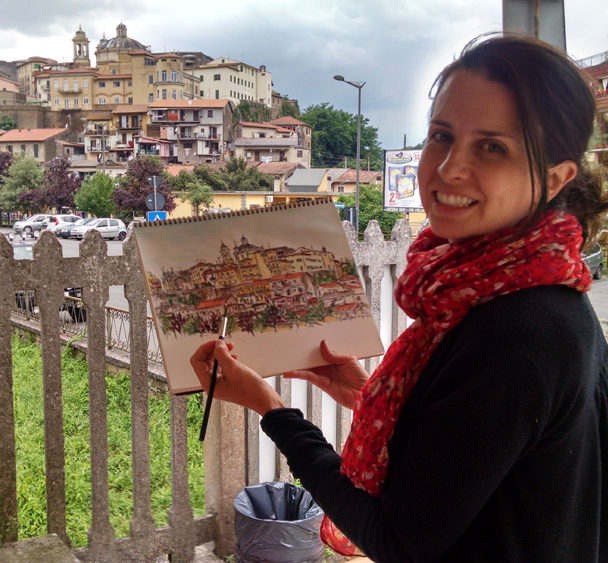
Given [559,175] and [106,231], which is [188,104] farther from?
[559,175]

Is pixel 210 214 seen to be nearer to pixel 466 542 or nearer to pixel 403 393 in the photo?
pixel 403 393

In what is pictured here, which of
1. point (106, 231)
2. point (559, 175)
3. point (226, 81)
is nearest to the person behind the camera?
point (559, 175)

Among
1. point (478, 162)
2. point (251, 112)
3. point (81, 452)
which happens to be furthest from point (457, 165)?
point (251, 112)

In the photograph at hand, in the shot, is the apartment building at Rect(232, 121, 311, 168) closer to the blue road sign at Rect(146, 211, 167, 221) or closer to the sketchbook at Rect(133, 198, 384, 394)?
the blue road sign at Rect(146, 211, 167, 221)

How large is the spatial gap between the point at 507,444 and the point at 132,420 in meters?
1.47

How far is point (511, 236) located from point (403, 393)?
0.22m

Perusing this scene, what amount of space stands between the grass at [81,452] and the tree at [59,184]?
4.14ft

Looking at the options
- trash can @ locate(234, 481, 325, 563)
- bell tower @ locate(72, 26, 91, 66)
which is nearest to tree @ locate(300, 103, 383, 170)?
bell tower @ locate(72, 26, 91, 66)

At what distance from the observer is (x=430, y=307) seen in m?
0.66

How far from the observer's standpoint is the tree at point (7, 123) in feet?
15.5

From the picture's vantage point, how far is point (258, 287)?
100cm

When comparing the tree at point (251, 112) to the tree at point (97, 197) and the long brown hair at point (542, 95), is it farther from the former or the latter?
the long brown hair at point (542, 95)

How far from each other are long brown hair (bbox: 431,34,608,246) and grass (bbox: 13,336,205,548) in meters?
2.09

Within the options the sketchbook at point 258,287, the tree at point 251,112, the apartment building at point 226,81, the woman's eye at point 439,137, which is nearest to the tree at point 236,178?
the tree at point 251,112
